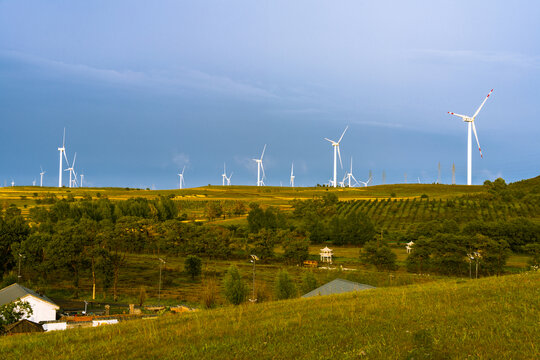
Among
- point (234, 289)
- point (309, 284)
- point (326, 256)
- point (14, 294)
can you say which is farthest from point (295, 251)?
point (14, 294)

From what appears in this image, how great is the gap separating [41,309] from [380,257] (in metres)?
50.3

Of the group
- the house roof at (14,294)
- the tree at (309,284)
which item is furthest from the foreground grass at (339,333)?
the house roof at (14,294)

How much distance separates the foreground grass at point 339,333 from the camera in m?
9.08

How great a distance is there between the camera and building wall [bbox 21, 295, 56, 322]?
4166cm

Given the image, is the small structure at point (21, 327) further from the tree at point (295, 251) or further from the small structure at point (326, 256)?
the small structure at point (326, 256)

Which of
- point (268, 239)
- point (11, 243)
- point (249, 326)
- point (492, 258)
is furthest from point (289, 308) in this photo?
point (268, 239)

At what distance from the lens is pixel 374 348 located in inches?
359

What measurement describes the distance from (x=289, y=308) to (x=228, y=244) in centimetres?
8125

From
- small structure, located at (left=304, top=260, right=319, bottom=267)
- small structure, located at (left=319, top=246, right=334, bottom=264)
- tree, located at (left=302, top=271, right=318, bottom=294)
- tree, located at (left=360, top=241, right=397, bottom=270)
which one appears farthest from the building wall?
small structure, located at (left=319, top=246, right=334, bottom=264)

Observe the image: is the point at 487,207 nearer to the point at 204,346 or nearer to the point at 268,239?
the point at 268,239

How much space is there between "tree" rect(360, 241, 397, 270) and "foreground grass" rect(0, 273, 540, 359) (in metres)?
58.7

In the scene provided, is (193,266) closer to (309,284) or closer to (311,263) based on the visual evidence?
(311,263)

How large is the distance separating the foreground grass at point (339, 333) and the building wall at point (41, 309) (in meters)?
32.8

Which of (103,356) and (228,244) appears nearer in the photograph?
(103,356)
